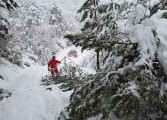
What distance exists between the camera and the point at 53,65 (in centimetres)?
1459

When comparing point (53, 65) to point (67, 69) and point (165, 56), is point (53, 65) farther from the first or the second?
point (165, 56)

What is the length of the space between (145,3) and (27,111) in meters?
7.56

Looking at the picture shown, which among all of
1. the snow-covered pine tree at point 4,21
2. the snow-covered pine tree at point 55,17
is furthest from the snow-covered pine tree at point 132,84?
the snow-covered pine tree at point 55,17

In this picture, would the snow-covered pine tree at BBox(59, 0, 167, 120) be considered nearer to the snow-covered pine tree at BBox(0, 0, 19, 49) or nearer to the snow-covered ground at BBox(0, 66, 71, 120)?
the snow-covered ground at BBox(0, 66, 71, 120)

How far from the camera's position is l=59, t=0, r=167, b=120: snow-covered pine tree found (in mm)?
3734

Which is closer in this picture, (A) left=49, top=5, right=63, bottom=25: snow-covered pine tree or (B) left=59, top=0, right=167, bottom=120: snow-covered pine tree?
(B) left=59, top=0, right=167, bottom=120: snow-covered pine tree

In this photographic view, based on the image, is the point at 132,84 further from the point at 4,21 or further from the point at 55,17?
the point at 55,17

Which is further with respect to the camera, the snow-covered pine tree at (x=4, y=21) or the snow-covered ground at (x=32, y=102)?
the snow-covered pine tree at (x=4, y=21)

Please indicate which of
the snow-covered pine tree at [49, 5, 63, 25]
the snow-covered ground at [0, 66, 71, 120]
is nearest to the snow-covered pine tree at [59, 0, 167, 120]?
the snow-covered ground at [0, 66, 71, 120]

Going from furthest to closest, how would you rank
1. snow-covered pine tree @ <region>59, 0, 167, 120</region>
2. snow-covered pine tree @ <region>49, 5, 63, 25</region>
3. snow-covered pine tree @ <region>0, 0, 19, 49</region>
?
snow-covered pine tree @ <region>49, 5, 63, 25</region> < snow-covered pine tree @ <region>0, 0, 19, 49</region> < snow-covered pine tree @ <region>59, 0, 167, 120</region>

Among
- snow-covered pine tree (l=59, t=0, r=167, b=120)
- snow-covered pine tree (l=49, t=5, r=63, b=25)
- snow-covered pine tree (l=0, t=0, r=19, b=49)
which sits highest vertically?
snow-covered pine tree (l=49, t=5, r=63, b=25)

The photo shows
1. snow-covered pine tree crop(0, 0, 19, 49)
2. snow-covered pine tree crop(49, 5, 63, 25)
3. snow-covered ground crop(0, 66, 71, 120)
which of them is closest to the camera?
snow-covered ground crop(0, 66, 71, 120)

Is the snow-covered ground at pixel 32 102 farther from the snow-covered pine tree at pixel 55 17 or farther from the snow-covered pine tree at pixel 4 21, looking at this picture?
the snow-covered pine tree at pixel 55 17

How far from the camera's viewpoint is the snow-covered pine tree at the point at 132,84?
373 cm
